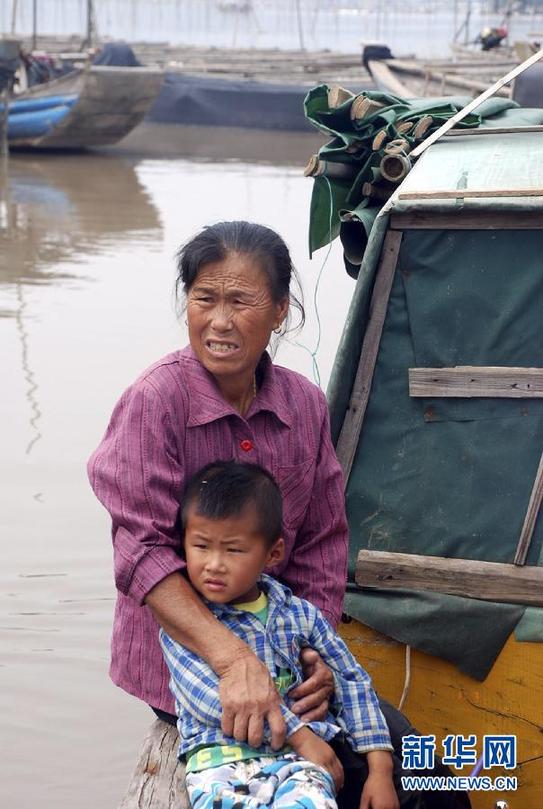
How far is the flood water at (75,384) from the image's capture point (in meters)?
3.86

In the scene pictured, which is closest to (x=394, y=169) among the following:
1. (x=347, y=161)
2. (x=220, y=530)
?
(x=347, y=161)

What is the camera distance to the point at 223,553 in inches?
85.2

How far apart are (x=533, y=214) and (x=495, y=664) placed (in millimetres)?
1080

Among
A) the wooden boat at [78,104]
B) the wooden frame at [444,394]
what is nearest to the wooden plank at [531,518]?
the wooden frame at [444,394]

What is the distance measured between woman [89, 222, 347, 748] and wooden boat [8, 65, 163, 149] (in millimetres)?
16318

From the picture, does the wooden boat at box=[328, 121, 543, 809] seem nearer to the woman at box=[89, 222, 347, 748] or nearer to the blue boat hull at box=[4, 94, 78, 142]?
the woman at box=[89, 222, 347, 748]

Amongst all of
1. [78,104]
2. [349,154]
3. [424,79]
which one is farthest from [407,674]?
[78,104]

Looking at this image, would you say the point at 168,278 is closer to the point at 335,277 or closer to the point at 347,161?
the point at 335,277

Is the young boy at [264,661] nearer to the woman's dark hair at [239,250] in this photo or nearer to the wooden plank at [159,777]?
the wooden plank at [159,777]

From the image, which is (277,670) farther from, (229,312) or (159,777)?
(229,312)

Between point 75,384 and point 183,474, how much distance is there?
497 centimetres

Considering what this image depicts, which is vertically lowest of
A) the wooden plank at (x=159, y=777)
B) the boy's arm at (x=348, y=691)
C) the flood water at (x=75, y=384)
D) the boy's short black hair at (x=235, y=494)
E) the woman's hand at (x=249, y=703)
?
the flood water at (x=75, y=384)

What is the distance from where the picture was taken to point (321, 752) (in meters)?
2.12

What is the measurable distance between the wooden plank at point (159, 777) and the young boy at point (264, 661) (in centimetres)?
12
